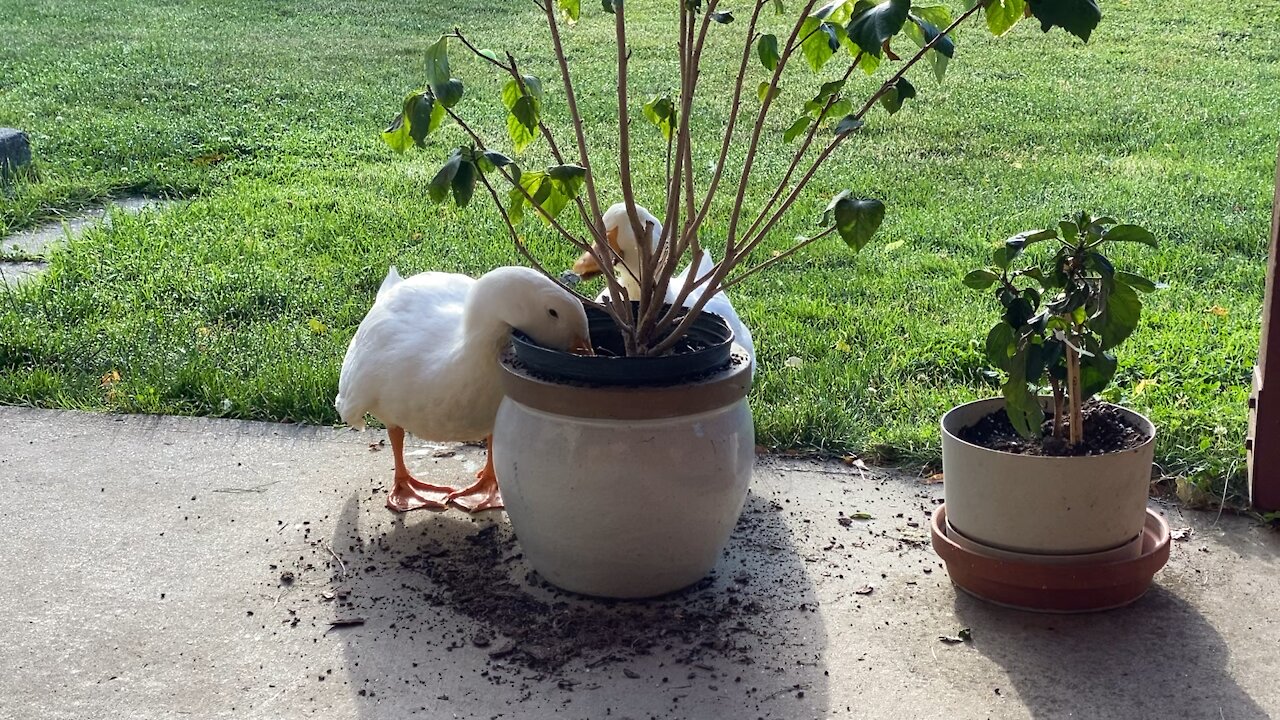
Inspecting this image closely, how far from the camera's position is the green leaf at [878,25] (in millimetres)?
2560

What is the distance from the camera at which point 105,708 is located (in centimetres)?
288

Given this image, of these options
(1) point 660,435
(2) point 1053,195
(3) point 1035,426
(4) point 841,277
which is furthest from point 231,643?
(2) point 1053,195

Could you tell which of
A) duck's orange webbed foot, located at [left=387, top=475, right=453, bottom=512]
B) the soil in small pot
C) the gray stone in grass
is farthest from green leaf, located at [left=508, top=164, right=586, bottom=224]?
the gray stone in grass

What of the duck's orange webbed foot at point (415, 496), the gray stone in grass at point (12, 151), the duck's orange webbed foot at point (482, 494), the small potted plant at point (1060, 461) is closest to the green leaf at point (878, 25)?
the small potted plant at point (1060, 461)

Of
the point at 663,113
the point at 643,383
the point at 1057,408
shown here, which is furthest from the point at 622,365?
the point at 1057,408

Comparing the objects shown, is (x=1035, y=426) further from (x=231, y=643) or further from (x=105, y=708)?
(x=105, y=708)

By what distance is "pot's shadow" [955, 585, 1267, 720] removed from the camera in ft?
9.26

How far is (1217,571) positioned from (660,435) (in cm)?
151

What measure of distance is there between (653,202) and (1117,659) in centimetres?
427

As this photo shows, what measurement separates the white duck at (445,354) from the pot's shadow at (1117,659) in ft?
4.16

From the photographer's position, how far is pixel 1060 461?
3.07 m

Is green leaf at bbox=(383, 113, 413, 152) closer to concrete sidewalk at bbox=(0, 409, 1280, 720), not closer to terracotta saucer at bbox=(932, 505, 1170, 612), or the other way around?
concrete sidewalk at bbox=(0, 409, 1280, 720)

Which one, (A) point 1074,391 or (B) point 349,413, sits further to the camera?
(B) point 349,413

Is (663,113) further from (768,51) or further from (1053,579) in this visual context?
(1053,579)
